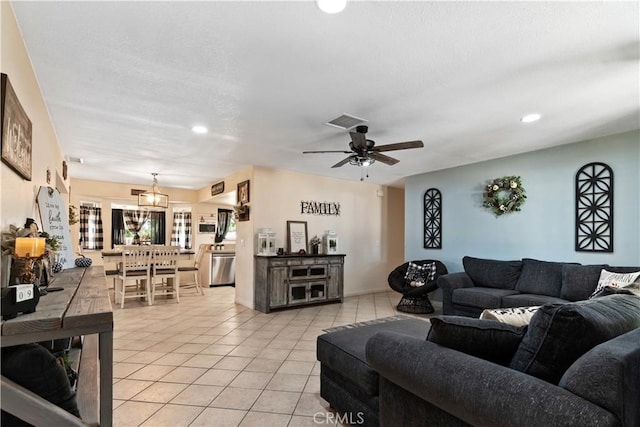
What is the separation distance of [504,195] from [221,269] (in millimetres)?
6031

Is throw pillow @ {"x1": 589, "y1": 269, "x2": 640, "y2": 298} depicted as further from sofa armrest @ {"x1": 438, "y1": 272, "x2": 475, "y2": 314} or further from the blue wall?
sofa armrest @ {"x1": 438, "y1": 272, "x2": 475, "y2": 314}

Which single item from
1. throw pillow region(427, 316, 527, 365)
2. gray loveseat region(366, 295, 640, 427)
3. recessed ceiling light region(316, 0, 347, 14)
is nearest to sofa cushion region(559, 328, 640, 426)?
gray loveseat region(366, 295, 640, 427)

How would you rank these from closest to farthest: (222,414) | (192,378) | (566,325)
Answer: (566,325) < (222,414) < (192,378)

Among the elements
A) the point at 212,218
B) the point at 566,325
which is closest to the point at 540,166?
the point at 566,325

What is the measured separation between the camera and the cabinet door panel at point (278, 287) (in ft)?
16.3

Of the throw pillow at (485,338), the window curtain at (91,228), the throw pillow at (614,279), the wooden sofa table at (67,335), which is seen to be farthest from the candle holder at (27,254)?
the window curtain at (91,228)

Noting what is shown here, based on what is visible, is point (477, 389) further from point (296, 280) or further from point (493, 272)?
point (296, 280)

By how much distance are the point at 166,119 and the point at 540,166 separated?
462 cm

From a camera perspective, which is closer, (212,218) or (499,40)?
(499,40)

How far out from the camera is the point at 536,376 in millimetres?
1221

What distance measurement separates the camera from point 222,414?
7.09 feet

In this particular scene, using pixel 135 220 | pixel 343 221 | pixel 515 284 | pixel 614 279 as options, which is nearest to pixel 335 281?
pixel 343 221

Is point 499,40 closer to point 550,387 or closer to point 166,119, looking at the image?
point 550,387

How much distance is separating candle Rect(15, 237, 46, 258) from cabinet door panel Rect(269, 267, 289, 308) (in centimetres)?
367
